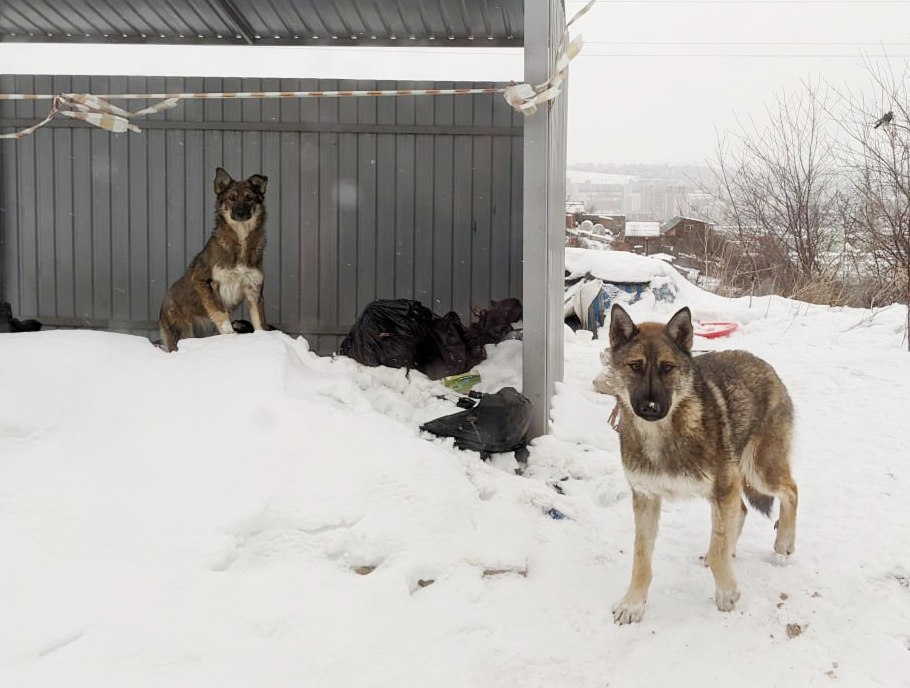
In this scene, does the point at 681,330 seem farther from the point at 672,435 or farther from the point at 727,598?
the point at 727,598

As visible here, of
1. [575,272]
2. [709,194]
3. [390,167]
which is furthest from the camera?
[709,194]

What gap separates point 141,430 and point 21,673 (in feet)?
4.89

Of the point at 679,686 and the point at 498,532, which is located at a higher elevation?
the point at 498,532

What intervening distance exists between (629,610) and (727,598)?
0.43m

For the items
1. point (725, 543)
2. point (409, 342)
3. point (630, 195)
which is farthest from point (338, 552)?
point (630, 195)

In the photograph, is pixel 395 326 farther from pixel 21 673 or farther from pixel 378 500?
pixel 21 673

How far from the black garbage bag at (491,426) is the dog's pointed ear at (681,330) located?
6.32 feet

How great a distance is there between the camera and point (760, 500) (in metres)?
3.59


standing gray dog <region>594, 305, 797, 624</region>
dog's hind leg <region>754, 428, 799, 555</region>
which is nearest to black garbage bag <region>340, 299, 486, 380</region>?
standing gray dog <region>594, 305, 797, 624</region>

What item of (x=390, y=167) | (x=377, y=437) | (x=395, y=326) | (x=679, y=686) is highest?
(x=390, y=167)

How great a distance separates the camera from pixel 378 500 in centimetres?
362

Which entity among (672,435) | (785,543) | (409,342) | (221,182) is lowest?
(785,543)

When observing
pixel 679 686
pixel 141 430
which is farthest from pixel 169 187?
pixel 679 686

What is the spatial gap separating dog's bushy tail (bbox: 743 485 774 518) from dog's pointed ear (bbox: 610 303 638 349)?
1.14 m
